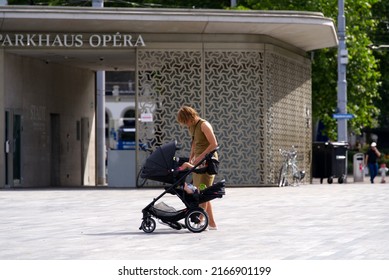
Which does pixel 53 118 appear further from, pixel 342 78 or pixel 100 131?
pixel 342 78

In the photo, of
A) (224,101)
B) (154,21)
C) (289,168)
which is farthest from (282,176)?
(154,21)

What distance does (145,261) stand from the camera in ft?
42.8

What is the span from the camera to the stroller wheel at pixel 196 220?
1745 cm

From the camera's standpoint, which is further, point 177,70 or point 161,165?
point 177,70

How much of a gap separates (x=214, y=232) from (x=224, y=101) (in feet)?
54.9

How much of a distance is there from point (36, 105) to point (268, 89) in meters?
6.77

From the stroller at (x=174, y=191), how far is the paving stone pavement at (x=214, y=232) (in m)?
0.20

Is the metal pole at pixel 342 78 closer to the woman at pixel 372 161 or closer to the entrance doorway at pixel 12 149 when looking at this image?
the woman at pixel 372 161

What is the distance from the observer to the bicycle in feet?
115

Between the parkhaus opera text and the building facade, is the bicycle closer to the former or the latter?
the building facade

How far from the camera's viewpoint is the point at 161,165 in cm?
1730

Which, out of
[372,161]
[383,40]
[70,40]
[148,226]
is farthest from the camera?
[383,40]

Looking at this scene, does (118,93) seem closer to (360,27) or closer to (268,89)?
(360,27)

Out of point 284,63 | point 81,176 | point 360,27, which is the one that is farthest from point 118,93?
point 284,63
